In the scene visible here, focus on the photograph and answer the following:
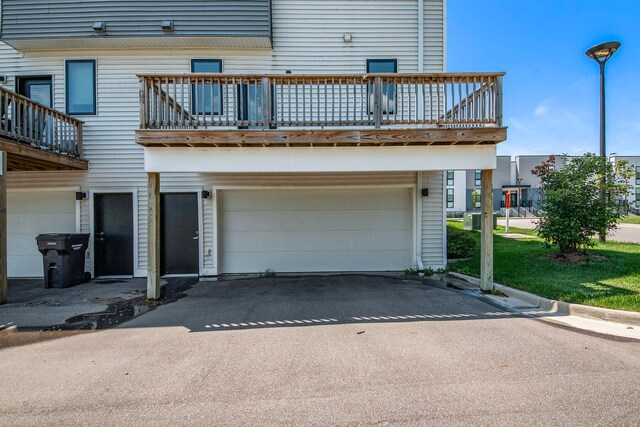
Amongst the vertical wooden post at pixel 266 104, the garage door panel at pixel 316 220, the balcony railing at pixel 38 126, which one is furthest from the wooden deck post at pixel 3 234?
the vertical wooden post at pixel 266 104

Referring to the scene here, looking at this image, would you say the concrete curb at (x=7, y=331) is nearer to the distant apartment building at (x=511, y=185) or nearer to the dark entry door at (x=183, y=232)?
the dark entry door at (x=183, y=232)

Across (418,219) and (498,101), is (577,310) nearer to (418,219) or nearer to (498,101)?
(498,101)

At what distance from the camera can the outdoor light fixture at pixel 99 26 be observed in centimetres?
767

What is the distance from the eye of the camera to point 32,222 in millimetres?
8188

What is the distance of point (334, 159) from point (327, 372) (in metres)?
3.55

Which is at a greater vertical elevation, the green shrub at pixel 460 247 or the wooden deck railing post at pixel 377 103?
the wooden deck railing post at pixel 377 103

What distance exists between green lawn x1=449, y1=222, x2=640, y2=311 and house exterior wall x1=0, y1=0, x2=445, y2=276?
154cm

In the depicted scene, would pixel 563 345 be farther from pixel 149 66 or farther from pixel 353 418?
pixel 149 66

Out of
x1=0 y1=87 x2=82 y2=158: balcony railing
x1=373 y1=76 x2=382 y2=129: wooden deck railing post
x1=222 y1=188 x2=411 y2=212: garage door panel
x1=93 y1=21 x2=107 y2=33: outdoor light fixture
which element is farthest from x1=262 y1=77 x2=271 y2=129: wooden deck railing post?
x1=93 y1=21 x2=107 y2=33: outdoor light fixture

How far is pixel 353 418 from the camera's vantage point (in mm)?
2547

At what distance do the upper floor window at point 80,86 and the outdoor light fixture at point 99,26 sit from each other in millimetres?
797

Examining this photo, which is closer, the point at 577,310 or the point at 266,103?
the point at 577,310

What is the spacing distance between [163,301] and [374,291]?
3.88m

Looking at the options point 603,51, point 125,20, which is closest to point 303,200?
point 125,20
